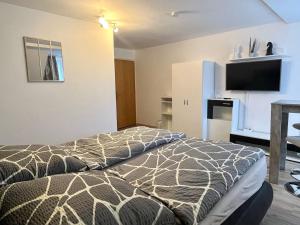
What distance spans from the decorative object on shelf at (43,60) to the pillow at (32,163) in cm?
176

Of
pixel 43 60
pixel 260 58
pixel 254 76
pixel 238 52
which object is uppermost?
pixel 238 52

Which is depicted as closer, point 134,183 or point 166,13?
point 134,183

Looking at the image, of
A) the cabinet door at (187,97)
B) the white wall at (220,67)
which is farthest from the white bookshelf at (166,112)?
the cabinet door at (187,97)

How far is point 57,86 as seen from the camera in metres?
3.13

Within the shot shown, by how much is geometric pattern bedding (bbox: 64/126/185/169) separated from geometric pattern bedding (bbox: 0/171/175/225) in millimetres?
517

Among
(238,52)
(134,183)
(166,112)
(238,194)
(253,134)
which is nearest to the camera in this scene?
(134,183)

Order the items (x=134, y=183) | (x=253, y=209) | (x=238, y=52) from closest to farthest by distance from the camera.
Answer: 1. (x=134, y=183)
2. (x=253, y=209)
3. (x=238, y=52)

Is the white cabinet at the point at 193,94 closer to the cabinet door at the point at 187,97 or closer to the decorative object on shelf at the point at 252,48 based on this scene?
the cabinet door at the point at 187,97

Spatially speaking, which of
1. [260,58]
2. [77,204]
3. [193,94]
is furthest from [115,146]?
[260,58]

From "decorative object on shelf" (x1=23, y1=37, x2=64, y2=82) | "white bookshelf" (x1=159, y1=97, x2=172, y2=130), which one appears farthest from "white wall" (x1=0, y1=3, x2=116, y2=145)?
"white bookshelf" (x1=159, y1=97, x2=172, y2=130)

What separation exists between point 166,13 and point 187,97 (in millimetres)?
1950

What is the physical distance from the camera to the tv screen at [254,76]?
3.62m

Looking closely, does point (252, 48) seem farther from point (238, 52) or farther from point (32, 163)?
point (32, 163)

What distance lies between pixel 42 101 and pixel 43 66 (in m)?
0.51
